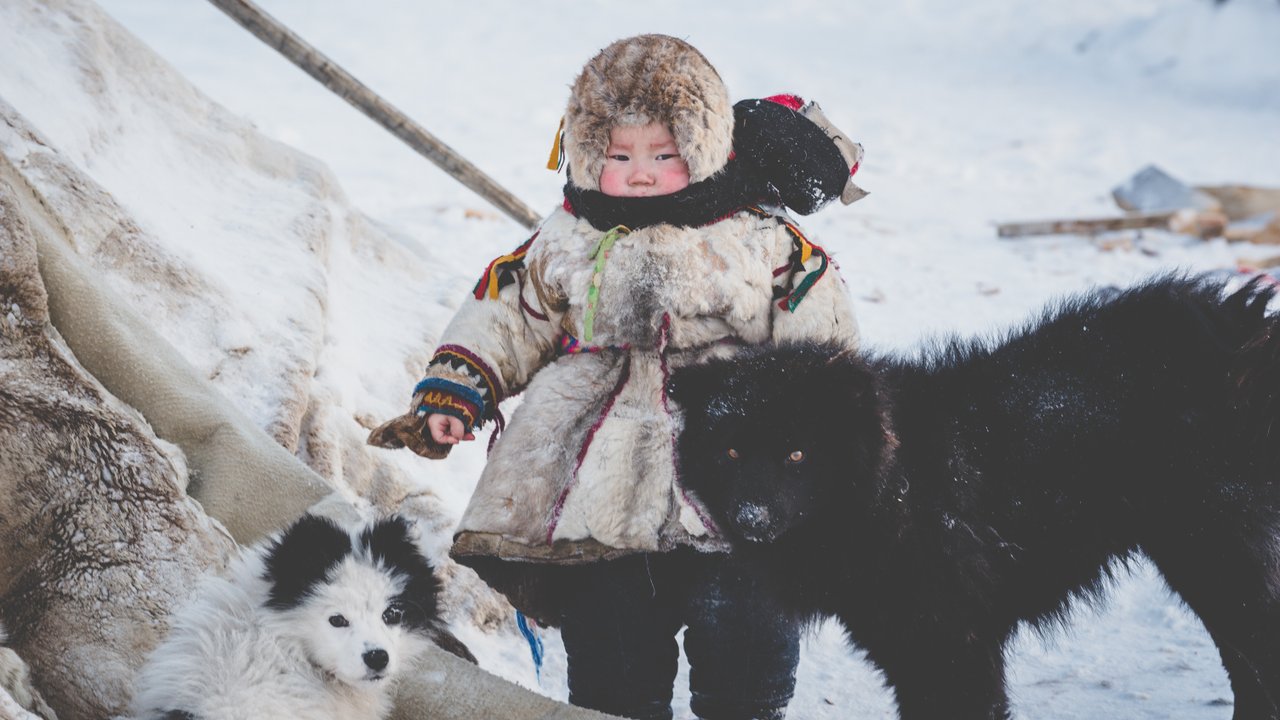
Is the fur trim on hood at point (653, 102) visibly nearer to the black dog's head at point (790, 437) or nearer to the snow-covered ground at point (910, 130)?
the black dog's head at point (790, 437)

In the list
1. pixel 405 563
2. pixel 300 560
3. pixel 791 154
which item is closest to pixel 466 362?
pixel 405 563

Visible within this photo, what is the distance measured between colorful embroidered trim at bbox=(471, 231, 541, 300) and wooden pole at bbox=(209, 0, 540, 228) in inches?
99.5

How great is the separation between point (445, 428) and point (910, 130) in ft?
36.7

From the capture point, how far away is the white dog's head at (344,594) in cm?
245

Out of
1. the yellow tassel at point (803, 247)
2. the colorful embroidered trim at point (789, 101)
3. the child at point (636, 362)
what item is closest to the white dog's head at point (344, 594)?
the child at point (636, 362)

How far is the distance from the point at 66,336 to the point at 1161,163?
1143cm

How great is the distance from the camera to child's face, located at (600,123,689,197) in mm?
2781

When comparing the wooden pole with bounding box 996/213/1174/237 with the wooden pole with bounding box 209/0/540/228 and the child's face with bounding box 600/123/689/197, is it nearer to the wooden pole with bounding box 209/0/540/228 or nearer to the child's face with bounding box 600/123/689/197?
the wooden pole with bounding box 209/0/540/228

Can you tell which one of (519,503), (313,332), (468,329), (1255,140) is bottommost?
(519,503)

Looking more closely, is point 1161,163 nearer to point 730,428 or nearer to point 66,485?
point 730,428

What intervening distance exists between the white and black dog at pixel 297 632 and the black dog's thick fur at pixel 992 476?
762mm

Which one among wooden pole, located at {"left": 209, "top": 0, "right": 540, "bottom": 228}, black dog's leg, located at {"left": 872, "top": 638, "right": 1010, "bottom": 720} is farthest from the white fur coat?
wooden pole, located at {"left": 209, "top": 0, "right": 540, "bottom": 228}

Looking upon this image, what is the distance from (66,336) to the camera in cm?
305

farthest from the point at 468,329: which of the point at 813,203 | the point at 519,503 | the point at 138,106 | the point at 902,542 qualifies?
the point at 138,106
